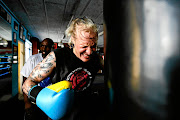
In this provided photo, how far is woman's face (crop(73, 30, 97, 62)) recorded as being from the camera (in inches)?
36.0

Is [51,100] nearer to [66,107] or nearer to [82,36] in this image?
[66,107]

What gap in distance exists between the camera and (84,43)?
2.98 feet

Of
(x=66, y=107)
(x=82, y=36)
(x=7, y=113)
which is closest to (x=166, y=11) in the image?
(x=66, y=107)

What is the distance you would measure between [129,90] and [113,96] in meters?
0.07

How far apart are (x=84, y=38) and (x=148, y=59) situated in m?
0.73

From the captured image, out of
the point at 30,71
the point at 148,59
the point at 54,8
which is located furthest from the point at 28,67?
the point at 148,59

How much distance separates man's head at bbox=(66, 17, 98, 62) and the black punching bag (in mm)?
631

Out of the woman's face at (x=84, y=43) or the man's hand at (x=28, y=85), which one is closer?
the man's hand at (x=28, y=85)

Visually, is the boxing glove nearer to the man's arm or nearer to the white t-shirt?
the man's arm

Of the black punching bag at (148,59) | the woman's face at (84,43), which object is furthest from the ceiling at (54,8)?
the black punching bag at (148,59)

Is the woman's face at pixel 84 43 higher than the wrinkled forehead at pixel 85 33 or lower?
lower

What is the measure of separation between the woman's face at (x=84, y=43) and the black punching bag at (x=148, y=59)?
24.6 inches

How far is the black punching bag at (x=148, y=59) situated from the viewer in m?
A: 0.22

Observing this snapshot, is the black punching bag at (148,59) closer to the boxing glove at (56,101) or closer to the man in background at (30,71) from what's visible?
the boxing glove at (56,101)
